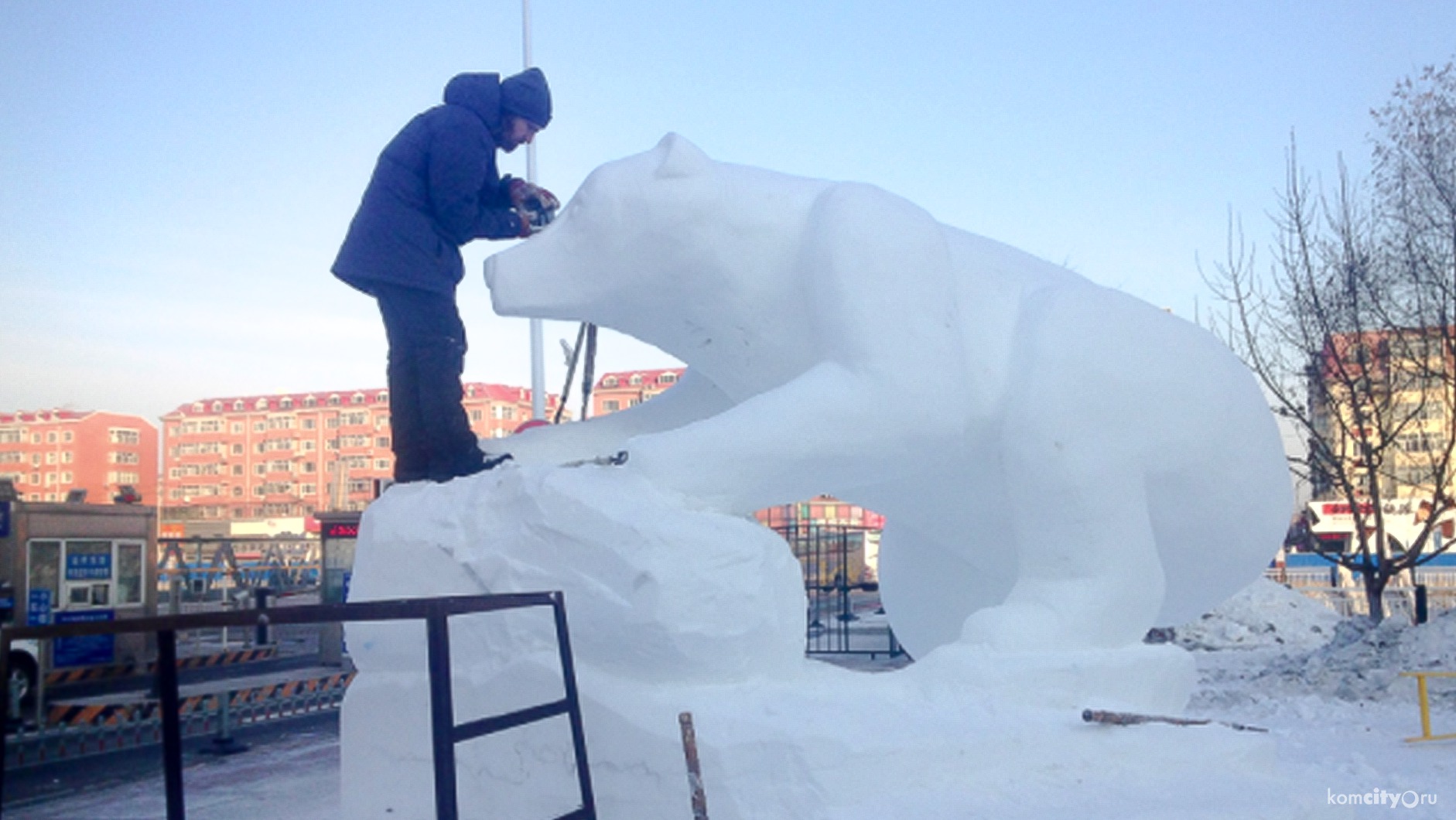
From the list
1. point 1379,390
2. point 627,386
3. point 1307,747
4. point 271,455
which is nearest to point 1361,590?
point 1379,390

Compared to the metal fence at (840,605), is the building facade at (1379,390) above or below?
Answer: above

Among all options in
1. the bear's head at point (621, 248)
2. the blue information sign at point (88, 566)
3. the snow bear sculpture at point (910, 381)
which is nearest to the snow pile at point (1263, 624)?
the snow bear sculpture at point (910, 381)

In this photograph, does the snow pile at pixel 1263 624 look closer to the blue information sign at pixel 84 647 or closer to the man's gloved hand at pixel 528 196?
the man's gloved hand at pixel 528 196

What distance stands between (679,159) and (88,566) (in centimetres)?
964

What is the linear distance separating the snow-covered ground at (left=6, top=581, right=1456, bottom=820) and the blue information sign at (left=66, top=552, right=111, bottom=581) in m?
3.27

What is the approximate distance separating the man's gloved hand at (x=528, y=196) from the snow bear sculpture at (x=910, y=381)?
203 mm

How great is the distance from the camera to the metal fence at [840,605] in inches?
506

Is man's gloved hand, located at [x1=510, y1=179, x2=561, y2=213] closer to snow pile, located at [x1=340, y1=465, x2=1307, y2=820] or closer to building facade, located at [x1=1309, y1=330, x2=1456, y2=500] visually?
snow pile, located at [x1=340, y1=465, x2=1307, y2=820]

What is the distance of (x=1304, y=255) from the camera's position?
12.0 metres

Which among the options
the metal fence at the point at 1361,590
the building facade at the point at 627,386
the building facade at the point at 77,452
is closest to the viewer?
the metal fence at the point at 1361,590

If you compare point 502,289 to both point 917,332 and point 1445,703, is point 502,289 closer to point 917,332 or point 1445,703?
point 917,332

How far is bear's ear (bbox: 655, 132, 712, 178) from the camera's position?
342 centimetres

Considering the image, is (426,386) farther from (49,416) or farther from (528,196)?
(49,416)

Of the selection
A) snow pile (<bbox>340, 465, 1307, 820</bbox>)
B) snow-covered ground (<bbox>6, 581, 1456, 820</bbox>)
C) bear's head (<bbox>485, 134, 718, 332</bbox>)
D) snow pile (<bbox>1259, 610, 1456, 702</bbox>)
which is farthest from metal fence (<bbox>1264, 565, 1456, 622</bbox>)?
bear's head (<bbox>485, 134, 718, 332</bbox>)
